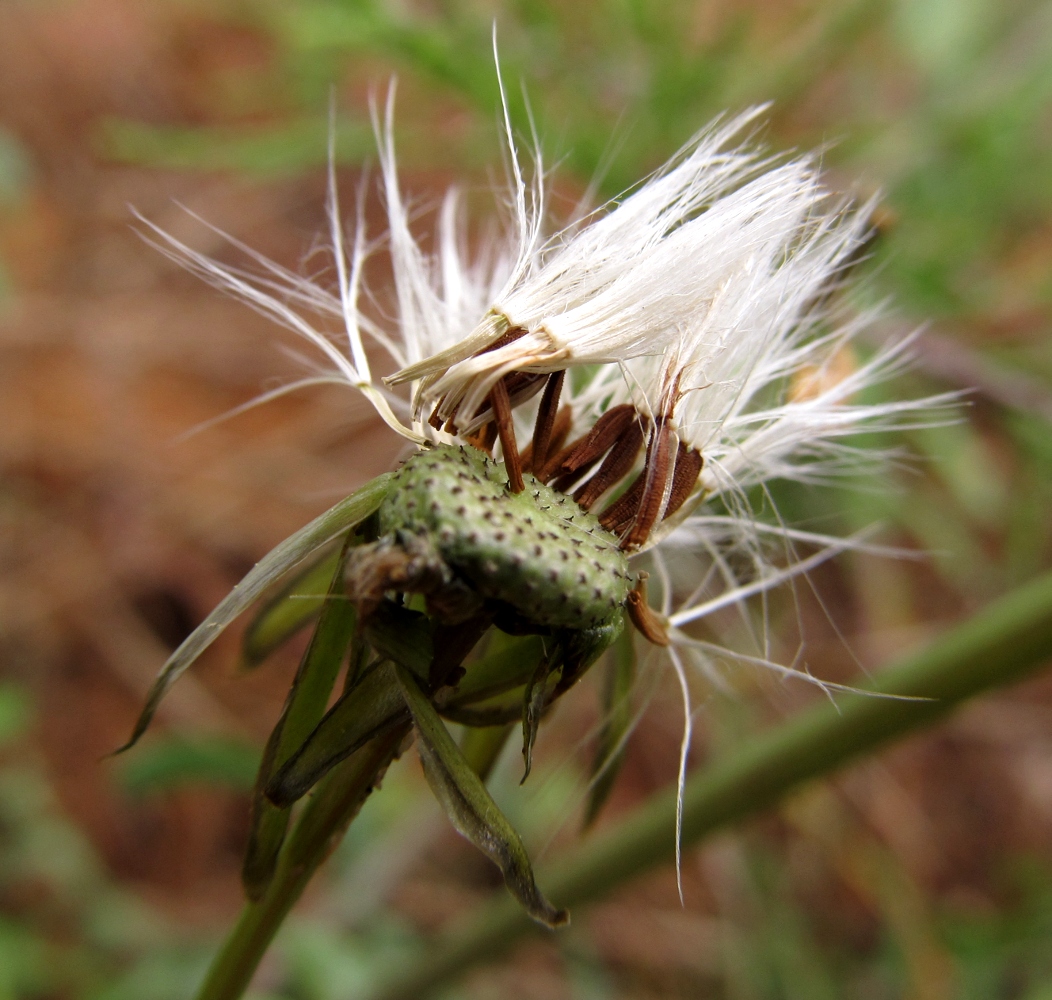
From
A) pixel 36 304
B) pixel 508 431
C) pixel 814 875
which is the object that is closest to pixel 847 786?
pixel 814 875

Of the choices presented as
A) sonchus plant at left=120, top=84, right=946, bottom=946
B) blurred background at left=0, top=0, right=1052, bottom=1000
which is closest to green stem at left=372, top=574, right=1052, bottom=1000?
sonchus plant at left=120, top=84, right=946, bottom=946

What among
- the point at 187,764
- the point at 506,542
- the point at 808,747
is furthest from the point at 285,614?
the point at 187,764

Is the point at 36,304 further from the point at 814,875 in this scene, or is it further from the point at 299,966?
the point at 814,875

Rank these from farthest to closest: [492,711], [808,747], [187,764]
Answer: [187,764], [808,747], [492,711]

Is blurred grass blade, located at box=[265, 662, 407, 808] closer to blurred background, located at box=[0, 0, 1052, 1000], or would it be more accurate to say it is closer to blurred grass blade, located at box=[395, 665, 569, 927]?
blurred grass blade, located at box=[395, 665, 569, 927]

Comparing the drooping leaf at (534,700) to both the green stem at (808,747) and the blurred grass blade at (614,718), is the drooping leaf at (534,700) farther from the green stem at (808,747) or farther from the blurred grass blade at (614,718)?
the green stem at (808,747)

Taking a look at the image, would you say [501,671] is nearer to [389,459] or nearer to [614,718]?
[614,718]
